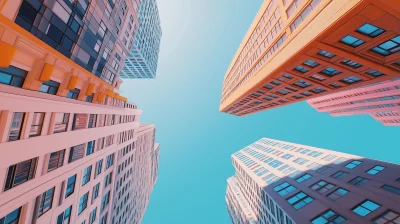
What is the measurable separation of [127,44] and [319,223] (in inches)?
1746

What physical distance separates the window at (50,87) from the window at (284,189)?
42.6 meters

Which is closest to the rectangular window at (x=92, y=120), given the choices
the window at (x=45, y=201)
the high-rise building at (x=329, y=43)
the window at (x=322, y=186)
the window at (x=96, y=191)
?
the window at (x=45, y=201)

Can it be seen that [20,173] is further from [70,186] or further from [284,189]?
[284,189]

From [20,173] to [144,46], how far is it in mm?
75840

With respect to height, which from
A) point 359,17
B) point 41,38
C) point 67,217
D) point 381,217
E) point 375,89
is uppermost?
point 375,89

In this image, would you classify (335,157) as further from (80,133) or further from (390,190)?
(80,133)

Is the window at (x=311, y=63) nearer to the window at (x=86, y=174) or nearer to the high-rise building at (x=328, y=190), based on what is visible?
the high-rise building at (x=328, y=190)

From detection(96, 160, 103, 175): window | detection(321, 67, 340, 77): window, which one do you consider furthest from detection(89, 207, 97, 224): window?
detection(321, 67, 340, 77): window

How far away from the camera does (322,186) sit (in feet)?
124

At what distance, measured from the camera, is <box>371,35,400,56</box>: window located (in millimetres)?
Answer: 16516

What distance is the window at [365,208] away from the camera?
27.1 meters

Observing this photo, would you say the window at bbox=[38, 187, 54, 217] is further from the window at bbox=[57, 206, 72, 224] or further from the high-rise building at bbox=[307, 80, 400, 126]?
the high-rise building at bbox=[307, 80, 400, 126]

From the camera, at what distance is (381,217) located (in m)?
25.5

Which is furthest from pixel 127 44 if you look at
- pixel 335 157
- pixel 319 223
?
pixel 335 157
